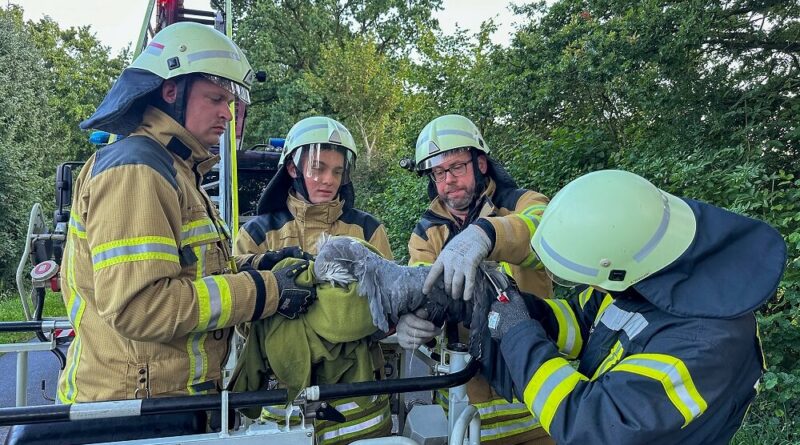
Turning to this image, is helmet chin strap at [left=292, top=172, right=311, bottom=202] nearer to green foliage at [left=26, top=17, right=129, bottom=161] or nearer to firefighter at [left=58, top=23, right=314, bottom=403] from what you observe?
firefighter at [left=58, top=23, right=314, bottom=403]

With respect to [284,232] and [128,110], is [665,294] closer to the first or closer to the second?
[128,110]

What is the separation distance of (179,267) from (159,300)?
12 cm

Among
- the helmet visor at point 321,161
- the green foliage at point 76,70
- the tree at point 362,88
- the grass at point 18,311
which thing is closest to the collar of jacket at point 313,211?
the helmet visor at point 321,161

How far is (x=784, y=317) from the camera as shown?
10.5ft

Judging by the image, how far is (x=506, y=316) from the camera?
1.63 meters

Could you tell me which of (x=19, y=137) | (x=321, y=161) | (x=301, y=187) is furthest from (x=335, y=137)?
(x=19, y=137)

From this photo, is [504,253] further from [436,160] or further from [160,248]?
[160,248]

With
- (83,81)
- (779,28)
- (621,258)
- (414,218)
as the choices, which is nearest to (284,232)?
(621,258)

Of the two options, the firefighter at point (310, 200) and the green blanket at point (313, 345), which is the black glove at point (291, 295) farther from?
the firefighter at point (310, 200)

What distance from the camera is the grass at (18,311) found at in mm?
7704

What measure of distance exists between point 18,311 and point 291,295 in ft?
33.4

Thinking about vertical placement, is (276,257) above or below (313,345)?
above

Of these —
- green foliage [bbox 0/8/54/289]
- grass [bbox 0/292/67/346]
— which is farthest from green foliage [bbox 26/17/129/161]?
grass [bbox 0/292/67/346]

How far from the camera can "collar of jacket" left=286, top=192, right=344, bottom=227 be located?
3.04 m
